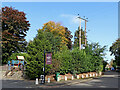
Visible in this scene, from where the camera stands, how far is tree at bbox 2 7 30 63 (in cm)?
4878

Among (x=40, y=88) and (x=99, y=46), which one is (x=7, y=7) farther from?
(x=40, y=88)

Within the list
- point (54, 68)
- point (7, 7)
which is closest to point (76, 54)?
point (54, 68)

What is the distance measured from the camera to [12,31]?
173 feet

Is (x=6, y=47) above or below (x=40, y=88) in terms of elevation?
above

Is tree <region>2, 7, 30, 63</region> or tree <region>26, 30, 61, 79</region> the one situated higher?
tree <region>2, 7, 30, 63</region>

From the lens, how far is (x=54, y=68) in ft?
93.5

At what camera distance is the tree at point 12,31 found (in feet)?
160

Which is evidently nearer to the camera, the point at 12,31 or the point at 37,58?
the point at 37,58

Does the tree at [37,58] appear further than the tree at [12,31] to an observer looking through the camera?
No

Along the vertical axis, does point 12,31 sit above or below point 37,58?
above

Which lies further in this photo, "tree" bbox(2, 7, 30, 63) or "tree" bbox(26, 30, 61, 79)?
"tree" bbox(2, 7, 30, 63)

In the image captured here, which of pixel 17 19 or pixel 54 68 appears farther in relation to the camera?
pixel 17 19

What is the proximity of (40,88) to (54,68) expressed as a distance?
9.23 m

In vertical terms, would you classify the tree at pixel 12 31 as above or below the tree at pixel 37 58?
above
